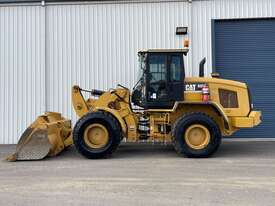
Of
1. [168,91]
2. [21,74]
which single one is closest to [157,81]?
[168,91]

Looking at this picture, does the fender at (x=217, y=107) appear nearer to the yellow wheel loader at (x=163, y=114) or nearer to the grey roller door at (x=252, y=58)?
the yellow wheel loader at (x=163, y=114)

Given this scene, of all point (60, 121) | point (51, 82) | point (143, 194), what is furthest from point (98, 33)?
point (143, 194)

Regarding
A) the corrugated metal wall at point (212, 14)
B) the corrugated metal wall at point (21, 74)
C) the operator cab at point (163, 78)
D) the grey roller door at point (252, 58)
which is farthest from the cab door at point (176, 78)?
the corrugated metal wall at point (21, 74)

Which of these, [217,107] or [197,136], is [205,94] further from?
[197,136]

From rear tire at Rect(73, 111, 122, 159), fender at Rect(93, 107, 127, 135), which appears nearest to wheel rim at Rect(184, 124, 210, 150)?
fender at Rect(93, 107, 127, 135)

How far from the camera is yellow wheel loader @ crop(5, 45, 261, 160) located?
46.6ft

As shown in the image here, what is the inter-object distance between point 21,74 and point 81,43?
7.78ft

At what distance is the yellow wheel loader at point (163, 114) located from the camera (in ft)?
46.6

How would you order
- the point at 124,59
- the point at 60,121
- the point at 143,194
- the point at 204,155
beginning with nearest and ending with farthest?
the point at 143,194, the point at 204,155, the point at 60,121, the point at 124,59

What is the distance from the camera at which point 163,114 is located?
14789 mm

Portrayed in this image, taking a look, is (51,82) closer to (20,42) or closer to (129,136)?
(20,42)

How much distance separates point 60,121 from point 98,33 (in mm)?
4455

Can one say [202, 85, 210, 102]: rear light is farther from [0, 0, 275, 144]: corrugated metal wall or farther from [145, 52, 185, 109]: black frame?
[0, 0, 275, 144]: corrugated metal wall

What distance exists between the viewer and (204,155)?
14.2 meters
